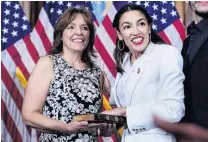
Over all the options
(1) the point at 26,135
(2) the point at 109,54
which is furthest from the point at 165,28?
(1) the point at 26,135

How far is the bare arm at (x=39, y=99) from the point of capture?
166 cm

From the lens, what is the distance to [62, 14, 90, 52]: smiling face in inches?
71.7

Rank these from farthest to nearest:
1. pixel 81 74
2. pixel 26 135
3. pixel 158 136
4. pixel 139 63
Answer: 1. pixel 26 135
2. pixel 81 74
3. pixel 139 63
4. pixel 158 136

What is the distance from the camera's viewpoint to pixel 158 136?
4.17 ft

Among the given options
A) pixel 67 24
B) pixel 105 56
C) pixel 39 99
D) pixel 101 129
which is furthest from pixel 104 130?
pixel 105 56

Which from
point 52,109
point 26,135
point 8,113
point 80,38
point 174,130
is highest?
point 80,38

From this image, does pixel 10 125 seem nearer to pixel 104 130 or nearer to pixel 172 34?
pixel 172 34

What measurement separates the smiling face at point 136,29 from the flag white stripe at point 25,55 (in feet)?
7.28

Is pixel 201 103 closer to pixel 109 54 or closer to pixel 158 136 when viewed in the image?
pixel 158 136

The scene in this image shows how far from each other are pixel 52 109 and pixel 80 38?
0.39 metres

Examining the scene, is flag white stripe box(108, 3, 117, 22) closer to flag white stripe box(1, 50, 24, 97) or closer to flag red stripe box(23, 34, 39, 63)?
flag red stripe box(23, 34, 39, 63)

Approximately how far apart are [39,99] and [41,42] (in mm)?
1987

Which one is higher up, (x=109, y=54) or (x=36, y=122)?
(x=109, y=54)

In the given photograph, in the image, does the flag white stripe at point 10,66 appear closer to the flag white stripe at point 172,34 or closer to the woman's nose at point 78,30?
the flag white stripe at point 172,34
